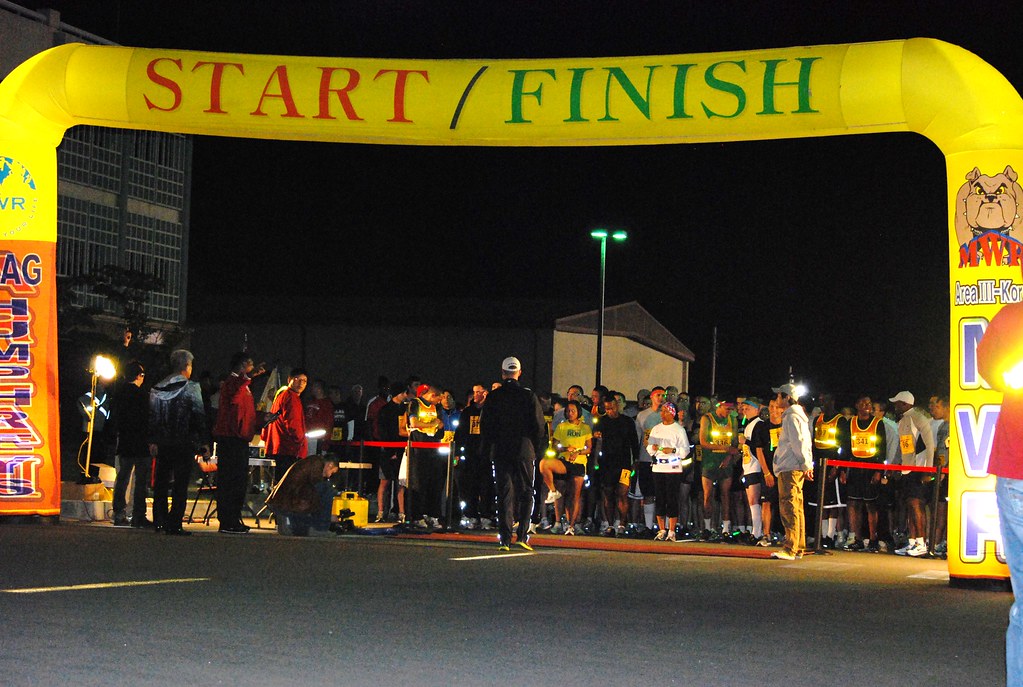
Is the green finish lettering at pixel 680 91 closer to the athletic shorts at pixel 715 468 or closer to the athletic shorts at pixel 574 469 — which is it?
the athletic shorts at pixel 715 468

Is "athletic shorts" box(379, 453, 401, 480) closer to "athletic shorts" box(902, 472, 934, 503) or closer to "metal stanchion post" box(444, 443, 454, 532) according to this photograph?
"metal stanchion post" box(444, 443, 454, 532)

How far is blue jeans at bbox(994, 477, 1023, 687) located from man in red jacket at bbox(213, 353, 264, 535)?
1081 centimetres

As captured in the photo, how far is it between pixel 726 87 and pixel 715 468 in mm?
6254

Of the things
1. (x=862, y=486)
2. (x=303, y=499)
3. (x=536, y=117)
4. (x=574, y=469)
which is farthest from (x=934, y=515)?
(x=303, y=499)

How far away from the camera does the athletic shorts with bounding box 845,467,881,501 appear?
17.2 meters

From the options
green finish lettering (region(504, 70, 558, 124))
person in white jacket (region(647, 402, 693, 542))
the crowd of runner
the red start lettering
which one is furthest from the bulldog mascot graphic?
person in white jacket (region(647, 402, 693, 542))

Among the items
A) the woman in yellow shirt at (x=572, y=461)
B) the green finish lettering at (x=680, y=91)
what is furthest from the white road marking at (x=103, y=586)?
the woman in yellow shirt at (x=572, y=461)

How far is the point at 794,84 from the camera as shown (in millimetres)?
12766

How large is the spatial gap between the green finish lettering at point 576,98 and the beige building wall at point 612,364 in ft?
116

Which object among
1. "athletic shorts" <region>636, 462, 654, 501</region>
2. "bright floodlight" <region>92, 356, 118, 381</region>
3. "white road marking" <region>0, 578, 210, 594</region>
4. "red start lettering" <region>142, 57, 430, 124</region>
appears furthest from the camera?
"athletic shorts" <region>636, 462, 654, 501</region>

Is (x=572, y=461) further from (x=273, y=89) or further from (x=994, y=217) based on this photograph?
(x=994, y=217)

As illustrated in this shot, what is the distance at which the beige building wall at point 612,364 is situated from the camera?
51.3m

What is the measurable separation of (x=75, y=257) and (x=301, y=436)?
25.7m

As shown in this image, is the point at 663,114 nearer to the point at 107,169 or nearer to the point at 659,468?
the point at 659,468
